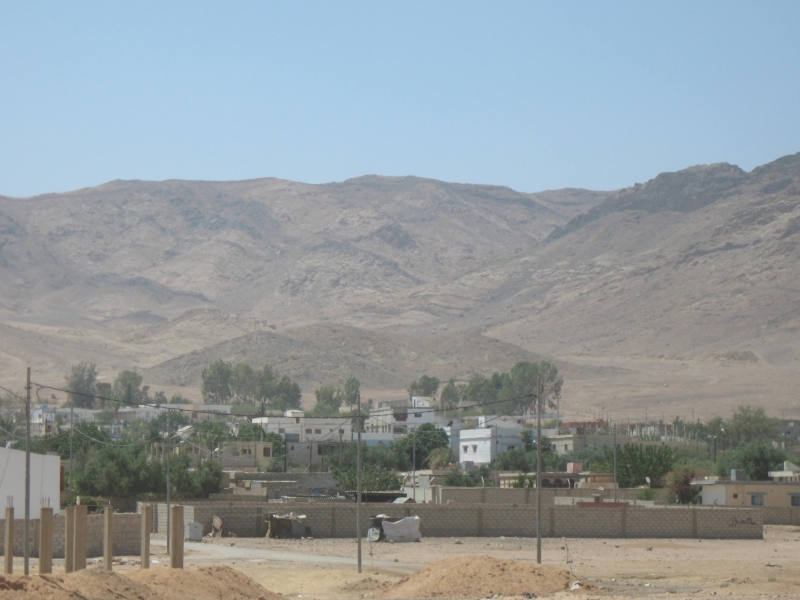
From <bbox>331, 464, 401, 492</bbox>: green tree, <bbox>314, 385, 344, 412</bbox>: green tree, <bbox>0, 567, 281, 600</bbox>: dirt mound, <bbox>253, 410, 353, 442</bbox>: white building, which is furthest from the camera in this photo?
<bbox>314, 385, 344, 412</bbox>: green tree

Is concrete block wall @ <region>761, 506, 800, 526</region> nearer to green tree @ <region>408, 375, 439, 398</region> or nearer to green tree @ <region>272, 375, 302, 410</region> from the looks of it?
green tree @ <region>272, 375, 302, 410</region>

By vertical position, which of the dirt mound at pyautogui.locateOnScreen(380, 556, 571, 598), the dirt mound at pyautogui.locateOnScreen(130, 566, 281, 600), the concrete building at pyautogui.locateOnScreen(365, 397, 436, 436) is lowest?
the dirt mound at pyautogui.locateOnScreen(380, 556, 571, 598)

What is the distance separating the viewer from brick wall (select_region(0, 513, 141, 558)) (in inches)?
1379

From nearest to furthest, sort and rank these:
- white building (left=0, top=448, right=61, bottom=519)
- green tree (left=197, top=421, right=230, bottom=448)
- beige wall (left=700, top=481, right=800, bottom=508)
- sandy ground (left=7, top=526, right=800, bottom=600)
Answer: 1. sandy ground (left=7, top=526, right=800, bottom=600)
2. white building (left=0, top=448, right=61, bottom=519)
3. beige wall (left=700, top=481, right=800, bottom=508)
4. green tree (left=197, top=421, right=230, bottom=448)

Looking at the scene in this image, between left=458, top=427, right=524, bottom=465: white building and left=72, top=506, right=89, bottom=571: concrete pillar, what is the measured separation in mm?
73231

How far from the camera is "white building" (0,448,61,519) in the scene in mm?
39250

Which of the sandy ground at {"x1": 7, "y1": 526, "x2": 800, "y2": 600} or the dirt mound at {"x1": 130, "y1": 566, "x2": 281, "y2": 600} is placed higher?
the dirt mound at {"x1": 130, "y1": 566, "x2": 281, "y2": 600}

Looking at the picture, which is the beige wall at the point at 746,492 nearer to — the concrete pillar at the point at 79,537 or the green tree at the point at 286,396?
the concrete pillar at the point at 79,537

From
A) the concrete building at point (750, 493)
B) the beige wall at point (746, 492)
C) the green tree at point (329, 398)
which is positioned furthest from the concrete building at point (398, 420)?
the beige wall at point (746, 492)

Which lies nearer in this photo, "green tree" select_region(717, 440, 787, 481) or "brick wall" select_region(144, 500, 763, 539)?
"brick wall" select_region(144, 500, 763, 539)

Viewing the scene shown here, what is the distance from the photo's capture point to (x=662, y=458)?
74750 mm

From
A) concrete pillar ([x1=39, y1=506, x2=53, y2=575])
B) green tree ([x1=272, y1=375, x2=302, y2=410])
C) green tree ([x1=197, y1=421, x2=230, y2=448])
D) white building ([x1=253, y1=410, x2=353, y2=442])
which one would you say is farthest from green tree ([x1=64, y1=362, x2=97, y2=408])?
concrete pillar ([x1=39, y1=506, x2=53, y2=575])

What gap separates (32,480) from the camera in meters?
41.7

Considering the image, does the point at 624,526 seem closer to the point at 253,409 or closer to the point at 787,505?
the point at 787,505
